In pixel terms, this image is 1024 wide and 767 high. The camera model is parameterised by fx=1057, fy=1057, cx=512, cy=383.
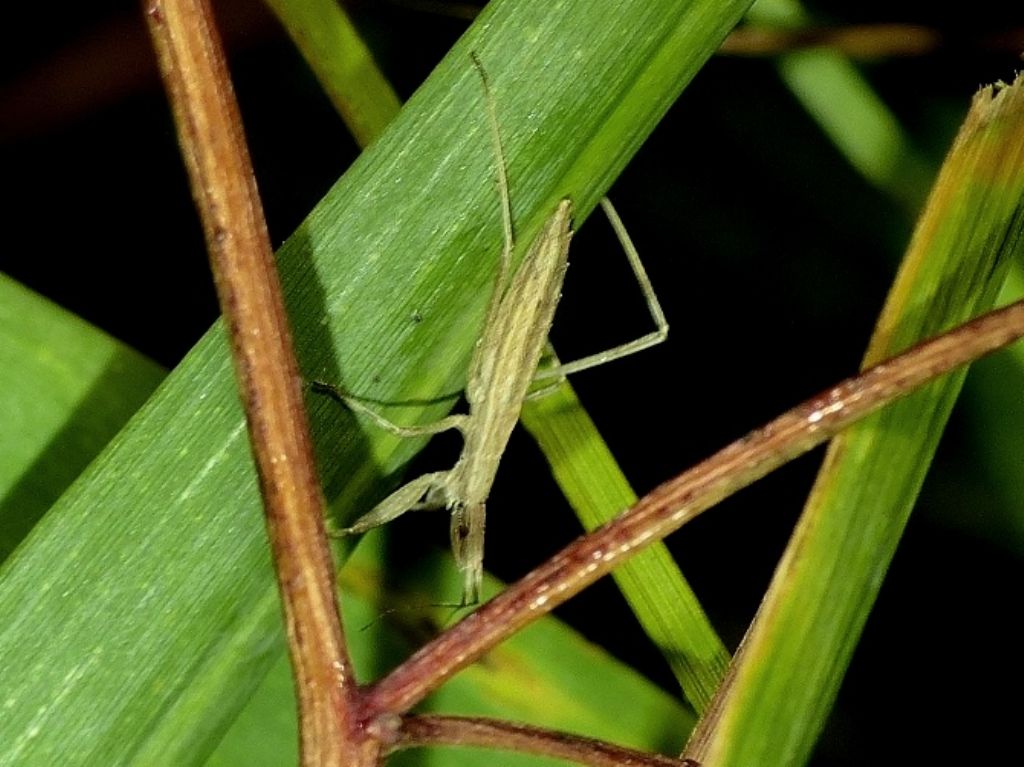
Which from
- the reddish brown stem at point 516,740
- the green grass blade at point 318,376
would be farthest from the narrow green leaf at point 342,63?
the reddish brown stem at point 516,740

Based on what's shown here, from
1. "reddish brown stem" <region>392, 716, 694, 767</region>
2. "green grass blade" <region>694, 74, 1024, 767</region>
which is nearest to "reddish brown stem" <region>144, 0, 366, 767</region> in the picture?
"reddish brown stem" <region>392, 716, 694, 767</region>

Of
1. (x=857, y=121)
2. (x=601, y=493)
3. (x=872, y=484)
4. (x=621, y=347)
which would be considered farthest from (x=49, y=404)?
(x=857, y=121)

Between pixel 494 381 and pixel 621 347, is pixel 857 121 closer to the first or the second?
pixel 621 347

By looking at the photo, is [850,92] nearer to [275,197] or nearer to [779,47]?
A: [779,47]

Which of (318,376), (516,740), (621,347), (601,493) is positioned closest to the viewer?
(516,740)

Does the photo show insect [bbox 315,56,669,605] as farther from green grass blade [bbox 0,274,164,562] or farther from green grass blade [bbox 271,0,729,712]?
green grass blade [bbox 0,274,164,562]

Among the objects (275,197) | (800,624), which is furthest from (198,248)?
(800,624)
